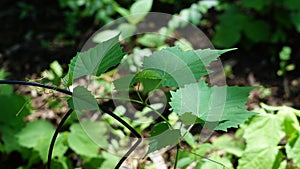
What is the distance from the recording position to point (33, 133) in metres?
1.88

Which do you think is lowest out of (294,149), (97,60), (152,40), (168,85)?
(294,149)

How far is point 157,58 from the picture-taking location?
3.39ft

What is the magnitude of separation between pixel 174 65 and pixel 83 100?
0.72ft

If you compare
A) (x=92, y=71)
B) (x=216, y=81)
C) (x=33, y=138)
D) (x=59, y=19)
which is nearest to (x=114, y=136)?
(x=33, y=138)

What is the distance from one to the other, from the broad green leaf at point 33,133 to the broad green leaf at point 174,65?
37.8 inches

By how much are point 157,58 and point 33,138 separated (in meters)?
1.00

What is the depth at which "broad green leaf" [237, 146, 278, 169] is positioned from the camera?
4.99ft

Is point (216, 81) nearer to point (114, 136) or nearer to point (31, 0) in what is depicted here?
point (114, 136)

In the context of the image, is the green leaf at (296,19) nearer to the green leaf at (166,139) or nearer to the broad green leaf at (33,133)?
the broad green leaf at (33,133)

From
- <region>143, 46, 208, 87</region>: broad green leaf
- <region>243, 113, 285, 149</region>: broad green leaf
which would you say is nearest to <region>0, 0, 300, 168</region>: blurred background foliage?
<region>243, 113, 285, 149</region>: broad green leaf

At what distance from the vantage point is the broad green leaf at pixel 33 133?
183cm

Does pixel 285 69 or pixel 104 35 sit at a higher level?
pixel 104 35

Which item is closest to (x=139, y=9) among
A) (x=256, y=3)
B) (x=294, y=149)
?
(x=256, y=3)

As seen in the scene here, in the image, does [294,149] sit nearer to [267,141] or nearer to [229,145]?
[267,141]
